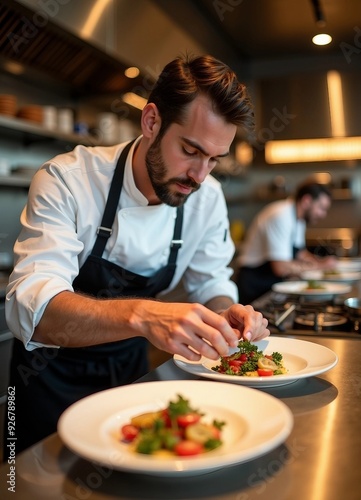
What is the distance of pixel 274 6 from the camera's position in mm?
3916

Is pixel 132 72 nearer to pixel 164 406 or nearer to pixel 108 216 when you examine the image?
pixel 108 216

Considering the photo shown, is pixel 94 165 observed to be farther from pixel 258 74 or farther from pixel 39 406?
pixel 258 74

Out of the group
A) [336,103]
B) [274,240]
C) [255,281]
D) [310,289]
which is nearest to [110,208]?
[310,289]

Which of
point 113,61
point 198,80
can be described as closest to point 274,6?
point 113,61

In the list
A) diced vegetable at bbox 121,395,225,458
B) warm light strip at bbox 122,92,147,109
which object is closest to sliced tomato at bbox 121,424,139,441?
diced vegetable at bbox 121,395,225,458

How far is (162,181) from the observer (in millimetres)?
1467

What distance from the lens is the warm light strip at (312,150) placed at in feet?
18.2

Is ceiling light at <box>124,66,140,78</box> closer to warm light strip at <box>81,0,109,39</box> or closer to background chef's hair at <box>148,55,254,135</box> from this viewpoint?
warm light strip at <box>81,0,109,39</box>

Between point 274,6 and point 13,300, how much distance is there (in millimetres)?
3489

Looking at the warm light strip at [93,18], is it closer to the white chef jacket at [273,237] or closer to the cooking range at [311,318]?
the cooking range at [311,318]

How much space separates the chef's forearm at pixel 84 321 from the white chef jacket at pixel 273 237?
9.71ft

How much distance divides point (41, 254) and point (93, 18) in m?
2.06

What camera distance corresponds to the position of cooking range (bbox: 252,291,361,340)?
5.28ft

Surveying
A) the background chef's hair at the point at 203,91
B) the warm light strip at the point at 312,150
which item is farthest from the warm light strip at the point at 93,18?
the warm light strip at the point at 312,150
